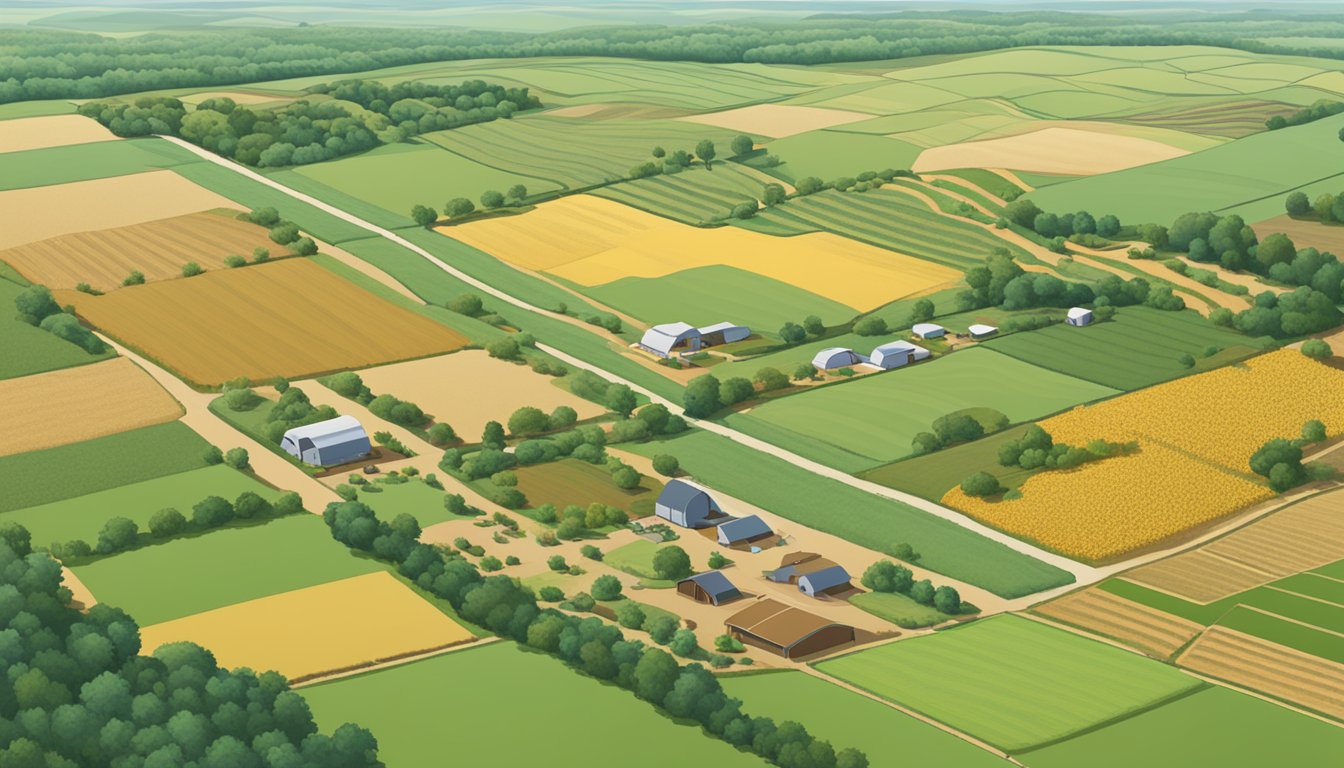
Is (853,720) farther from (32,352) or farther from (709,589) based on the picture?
(32,352)

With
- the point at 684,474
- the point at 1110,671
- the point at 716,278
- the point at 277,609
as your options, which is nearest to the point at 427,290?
the point at 716,278

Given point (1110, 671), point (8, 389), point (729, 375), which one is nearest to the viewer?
point (1110, 671)

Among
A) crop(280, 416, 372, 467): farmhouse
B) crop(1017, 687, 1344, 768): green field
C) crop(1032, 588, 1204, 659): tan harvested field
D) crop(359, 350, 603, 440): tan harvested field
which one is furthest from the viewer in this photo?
crop(359, 350, 603, 440): tan harvested field

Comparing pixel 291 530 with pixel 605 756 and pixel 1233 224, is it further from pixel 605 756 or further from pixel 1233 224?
pixel 1233 224

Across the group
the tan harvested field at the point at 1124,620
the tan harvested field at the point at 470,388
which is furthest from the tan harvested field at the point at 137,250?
the tan harvested field at the point at 1124,620

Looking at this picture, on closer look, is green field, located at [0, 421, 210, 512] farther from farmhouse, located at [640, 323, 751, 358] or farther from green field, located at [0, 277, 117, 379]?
farmhouse, located at [640, 323, 751, 358]

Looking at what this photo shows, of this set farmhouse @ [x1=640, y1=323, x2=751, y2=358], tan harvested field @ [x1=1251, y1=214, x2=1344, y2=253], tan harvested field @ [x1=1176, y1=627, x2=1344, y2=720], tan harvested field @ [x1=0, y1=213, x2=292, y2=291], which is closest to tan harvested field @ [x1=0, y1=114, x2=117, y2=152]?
tan harvested field @ [x1=0, y1=213, x2=292, y2=291]

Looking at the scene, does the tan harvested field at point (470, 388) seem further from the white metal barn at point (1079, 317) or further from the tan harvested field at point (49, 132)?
the tan harvested field at point (49, 132)
